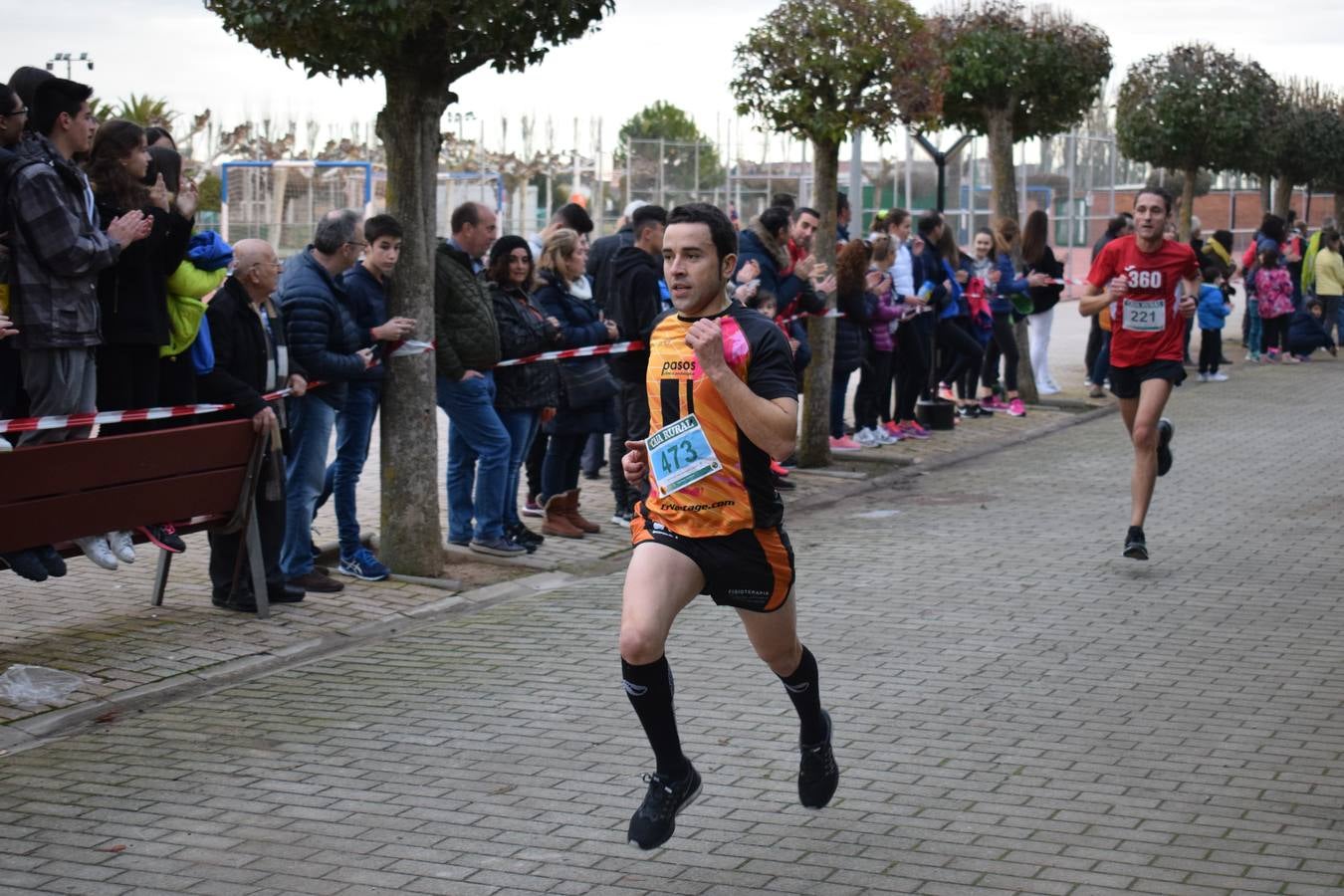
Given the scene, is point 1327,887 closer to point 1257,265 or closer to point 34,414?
point 34,414

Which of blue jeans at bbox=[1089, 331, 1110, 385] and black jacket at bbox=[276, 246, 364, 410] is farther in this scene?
blue jeans at bbox=[1089, 331, 1110, 385]

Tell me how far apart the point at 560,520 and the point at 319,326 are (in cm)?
242

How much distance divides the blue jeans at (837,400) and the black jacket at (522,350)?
14.6 feet

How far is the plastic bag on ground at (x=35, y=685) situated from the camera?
6.75 meters

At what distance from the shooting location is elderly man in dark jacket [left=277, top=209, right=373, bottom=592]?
873 centimetres

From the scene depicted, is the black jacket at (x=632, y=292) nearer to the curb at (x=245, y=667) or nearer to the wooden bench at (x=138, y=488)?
the curb at (x=245, y=667)

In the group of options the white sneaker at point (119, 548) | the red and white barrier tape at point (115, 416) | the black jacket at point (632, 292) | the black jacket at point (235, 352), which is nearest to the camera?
the red and white barrier tape at point (115, 416)

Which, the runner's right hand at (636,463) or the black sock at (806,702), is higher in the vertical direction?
the runner's right hand at (636,463)

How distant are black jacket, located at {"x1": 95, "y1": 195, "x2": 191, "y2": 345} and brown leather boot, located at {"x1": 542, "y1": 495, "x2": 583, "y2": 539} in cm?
331

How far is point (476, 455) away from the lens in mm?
10008

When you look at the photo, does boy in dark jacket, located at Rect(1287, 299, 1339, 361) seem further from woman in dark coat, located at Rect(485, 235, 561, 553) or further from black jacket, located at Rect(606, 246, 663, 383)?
woman in dark coat, located at Rect(485, 235, 561, 553)

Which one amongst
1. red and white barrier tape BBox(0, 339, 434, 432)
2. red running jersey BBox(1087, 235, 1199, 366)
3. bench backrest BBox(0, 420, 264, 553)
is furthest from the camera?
red running jersey BBox(1087, 235, 1199, 366)

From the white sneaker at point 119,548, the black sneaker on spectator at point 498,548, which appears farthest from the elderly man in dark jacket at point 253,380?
the black sneaker on spectator at point 498,548

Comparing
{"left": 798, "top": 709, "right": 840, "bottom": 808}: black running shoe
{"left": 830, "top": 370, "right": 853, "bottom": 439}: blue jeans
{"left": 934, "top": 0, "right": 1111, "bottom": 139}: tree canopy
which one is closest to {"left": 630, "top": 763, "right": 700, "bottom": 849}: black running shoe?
{"left": 798, "top": 709, "right": 840, "bottom": 808}: black running shoe
